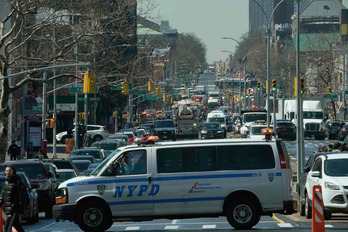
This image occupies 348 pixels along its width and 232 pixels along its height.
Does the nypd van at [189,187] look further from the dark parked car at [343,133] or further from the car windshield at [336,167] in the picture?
the dark parked car at [343,133]

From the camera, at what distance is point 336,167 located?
25.8 metres

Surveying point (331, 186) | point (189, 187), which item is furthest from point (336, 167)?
point (189, 187)

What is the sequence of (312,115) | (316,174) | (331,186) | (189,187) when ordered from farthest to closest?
1. (312,115)
2. (316,174)
3. (331,186)
4. (189,187)

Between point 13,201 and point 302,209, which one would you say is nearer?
point 13,201

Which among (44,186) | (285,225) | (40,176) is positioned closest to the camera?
(285,225)

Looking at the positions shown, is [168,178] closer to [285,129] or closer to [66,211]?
[66,211]

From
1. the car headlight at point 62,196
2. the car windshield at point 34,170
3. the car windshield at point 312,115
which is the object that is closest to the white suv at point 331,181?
the car headlight at point 62,196

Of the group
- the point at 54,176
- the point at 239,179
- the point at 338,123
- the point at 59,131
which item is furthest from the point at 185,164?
the point at 59,131

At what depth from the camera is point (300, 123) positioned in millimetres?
34094

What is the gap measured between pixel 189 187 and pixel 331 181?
3.81 meters

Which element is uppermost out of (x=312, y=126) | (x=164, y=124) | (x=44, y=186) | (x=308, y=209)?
(x=164, y=124)

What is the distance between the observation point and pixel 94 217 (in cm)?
2336

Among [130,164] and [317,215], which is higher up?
[130,164]

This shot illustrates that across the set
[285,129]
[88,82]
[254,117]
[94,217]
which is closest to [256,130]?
[285,129]
